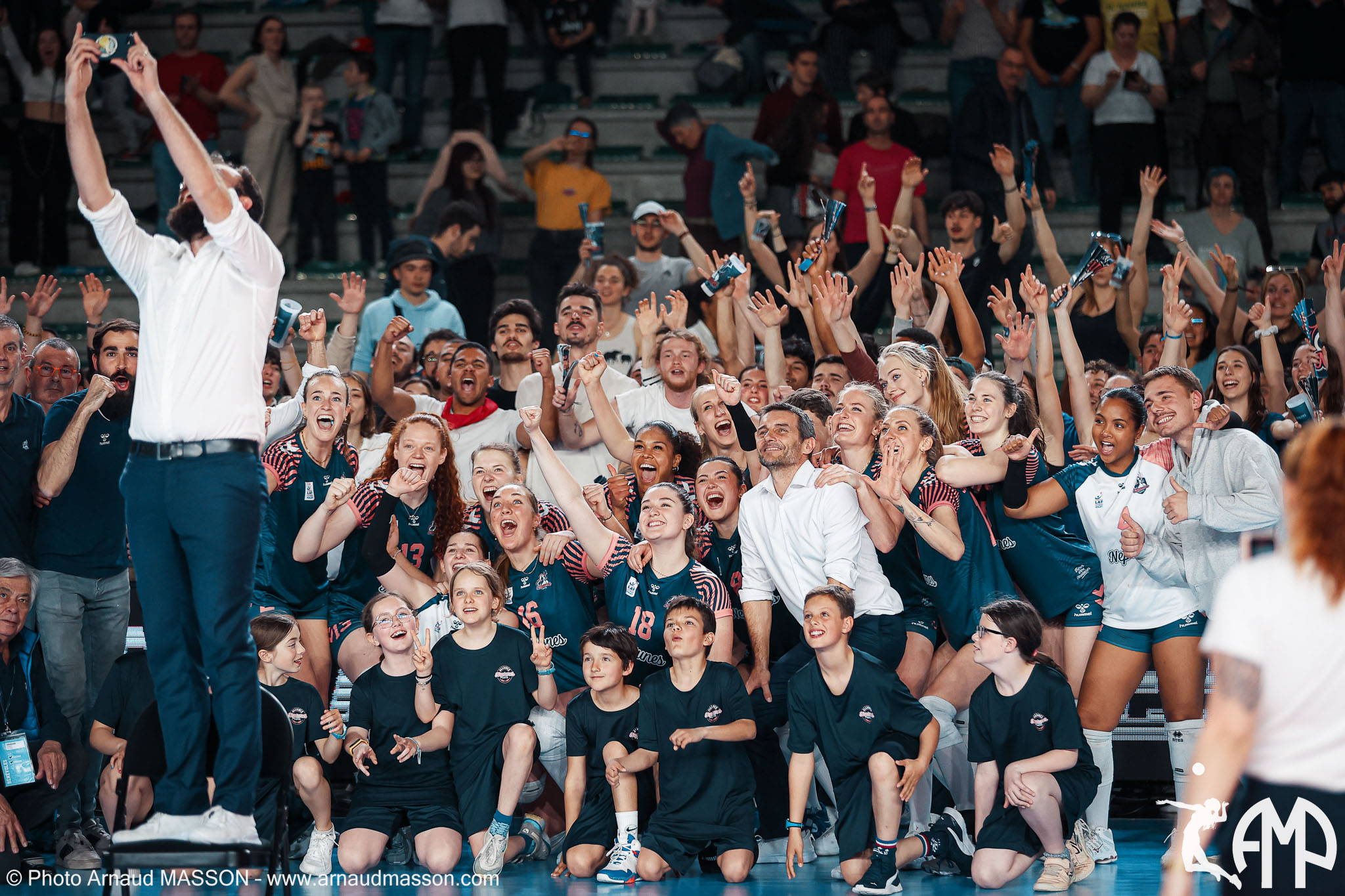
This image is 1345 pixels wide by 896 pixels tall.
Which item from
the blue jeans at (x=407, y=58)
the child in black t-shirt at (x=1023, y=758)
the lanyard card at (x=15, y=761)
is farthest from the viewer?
the blue jeans at (x=407, y=58)

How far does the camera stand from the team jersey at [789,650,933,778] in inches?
204

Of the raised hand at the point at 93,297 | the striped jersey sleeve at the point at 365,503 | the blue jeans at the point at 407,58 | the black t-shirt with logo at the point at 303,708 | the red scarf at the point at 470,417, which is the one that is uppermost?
the blue jeans at the point at 407,58

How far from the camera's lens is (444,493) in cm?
621

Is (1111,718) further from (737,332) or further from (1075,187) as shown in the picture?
(1075,187)

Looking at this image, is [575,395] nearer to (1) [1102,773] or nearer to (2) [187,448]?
(1) [1102,773]

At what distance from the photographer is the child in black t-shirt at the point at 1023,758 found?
504cm

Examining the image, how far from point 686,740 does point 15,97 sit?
33.3ft

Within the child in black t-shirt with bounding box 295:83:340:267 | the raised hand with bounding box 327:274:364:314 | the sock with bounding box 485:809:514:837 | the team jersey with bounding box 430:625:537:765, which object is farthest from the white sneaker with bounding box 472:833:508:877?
the child in black t-shirt with bounding box 295:83:340:267

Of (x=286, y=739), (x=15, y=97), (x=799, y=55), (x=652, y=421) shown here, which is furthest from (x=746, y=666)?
(x=15, y=97)

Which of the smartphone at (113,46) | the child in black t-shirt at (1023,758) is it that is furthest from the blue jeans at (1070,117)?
the smartphone at (113,46)

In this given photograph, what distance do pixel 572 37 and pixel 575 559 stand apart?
726 centimetres

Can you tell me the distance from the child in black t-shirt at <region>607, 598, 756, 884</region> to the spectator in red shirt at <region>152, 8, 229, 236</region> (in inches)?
282

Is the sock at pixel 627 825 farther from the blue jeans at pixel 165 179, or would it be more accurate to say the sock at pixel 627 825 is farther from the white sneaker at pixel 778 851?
the blue jeans at pixel 165 179

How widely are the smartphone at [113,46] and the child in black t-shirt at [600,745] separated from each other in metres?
2.82
